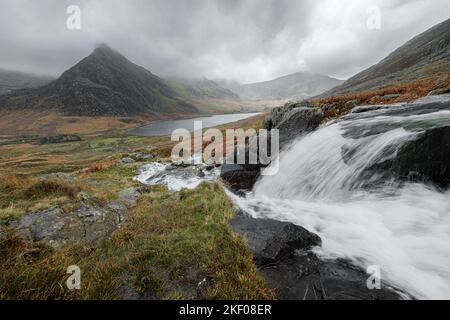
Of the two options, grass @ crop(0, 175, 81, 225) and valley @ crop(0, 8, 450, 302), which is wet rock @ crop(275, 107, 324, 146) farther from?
grass @ crop(0, 175, 81, 225)

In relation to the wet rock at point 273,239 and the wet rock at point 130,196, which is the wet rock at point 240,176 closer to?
the wet rock at point 130,196

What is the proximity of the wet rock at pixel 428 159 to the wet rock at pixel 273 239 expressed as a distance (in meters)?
4.56

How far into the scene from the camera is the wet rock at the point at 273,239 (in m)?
5.43

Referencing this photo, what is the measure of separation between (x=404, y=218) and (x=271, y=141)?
11.6 metres

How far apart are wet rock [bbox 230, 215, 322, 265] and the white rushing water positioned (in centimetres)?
61

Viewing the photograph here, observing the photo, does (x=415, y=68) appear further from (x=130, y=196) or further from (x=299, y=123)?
(x=130, y=196)

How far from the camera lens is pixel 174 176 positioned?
17984mm

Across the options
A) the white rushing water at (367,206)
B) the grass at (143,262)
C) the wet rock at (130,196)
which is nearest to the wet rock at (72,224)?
the grass at (143,262)

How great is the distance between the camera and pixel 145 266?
5004 mm

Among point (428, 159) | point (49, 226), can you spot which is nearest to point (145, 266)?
point (49, 226)

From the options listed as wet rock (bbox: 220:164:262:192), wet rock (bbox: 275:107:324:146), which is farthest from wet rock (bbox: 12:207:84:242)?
wet rock (bbox: 275:107:324:146)

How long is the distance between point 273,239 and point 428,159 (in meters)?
6.21

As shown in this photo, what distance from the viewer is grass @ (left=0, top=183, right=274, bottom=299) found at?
13.5ft
